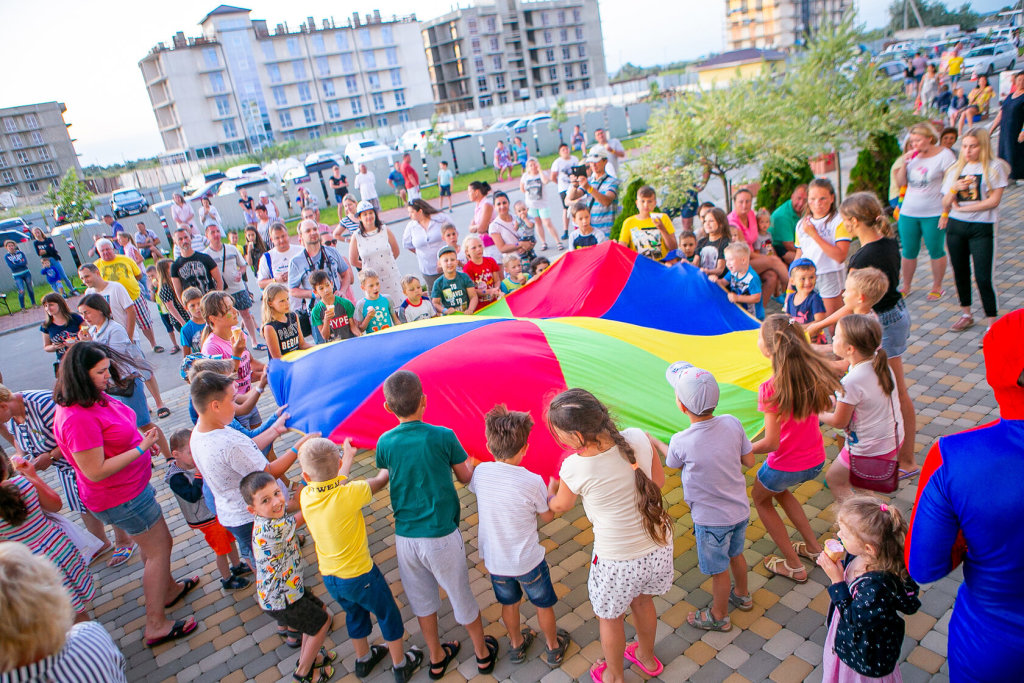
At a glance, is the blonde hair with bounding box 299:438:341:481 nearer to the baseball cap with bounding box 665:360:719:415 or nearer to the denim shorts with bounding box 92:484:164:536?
the denim shorts with bounding box 92:484:164:536

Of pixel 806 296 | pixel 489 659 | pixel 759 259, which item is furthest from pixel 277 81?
pixel 489 659

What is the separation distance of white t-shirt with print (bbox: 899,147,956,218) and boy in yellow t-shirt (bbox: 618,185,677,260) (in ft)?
7.01

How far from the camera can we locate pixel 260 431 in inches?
159

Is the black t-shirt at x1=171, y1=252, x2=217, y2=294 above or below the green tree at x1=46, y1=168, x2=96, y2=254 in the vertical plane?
below

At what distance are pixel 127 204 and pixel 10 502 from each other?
2399 centimetres

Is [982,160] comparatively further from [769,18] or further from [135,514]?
[769,18]

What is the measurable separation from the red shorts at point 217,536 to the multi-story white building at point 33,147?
6227 cm

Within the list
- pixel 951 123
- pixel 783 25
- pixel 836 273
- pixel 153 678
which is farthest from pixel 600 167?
pixel 783 25

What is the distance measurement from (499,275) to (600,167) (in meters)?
3.20

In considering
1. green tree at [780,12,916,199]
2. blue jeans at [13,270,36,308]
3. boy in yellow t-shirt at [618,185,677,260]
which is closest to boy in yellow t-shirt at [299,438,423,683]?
boy in yellow t-shirt at [618,185,677,260]

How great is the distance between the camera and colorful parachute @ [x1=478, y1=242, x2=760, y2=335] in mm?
5027

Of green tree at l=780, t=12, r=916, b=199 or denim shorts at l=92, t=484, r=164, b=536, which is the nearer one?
denim shorts at l=92, t=484, r=164, b=536

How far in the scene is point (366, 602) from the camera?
2934 mm

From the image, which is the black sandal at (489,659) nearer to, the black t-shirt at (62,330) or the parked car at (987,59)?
the black t-shirt at (62,330)
